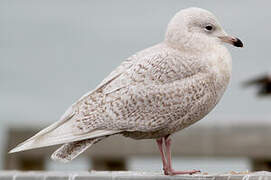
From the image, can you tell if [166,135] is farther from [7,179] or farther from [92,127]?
[7,179]

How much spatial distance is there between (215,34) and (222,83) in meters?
0.41

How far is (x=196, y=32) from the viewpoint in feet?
15.6

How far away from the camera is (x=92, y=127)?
4.64 m

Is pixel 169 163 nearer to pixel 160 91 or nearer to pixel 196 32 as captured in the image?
pixel 160 91

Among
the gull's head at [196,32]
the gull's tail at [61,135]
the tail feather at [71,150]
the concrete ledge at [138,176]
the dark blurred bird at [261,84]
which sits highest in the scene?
the dark blurred bird at [261,84]

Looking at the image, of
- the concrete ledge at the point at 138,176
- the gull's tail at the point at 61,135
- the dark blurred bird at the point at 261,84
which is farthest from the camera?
the dark blurred bird at the point at 261,84

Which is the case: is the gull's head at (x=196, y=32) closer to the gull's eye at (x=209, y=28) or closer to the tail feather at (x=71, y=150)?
the gull's eye at (x=209, y=28)

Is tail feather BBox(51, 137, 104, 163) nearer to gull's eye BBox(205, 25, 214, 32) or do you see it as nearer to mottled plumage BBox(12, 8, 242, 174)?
mottled plumage BBox(12, 8, 242, 174)

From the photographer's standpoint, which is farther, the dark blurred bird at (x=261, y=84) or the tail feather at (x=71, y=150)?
the dark blurred bird at (x=261, y=84)

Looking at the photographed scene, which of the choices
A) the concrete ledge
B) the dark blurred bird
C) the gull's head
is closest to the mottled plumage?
the gull's head

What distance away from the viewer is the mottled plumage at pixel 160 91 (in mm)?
4555

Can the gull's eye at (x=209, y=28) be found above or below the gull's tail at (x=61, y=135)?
above

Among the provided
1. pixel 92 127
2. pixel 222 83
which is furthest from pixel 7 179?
pixel 222 83

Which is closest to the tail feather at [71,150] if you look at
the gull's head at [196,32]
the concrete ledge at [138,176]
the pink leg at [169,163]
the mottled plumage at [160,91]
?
the mottled plumage at [160,91]
